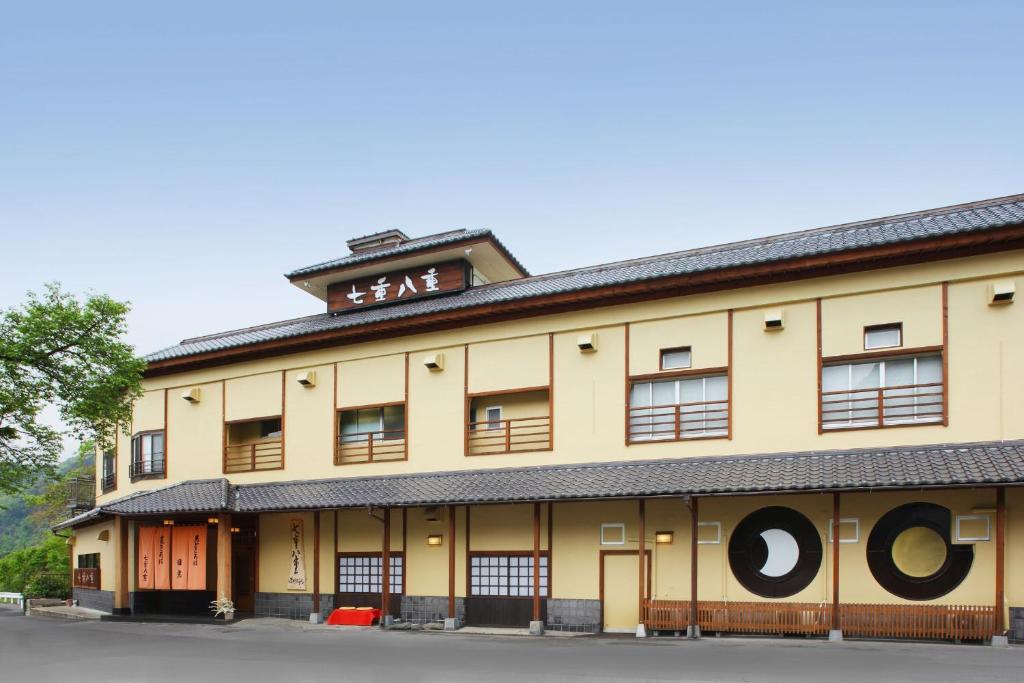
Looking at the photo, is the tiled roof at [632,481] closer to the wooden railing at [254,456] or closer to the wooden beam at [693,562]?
the wooden railing at [254,456]

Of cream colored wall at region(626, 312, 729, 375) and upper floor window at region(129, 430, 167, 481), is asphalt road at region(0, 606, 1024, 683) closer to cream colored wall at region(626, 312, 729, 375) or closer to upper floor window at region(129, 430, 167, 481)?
cream colored wall at region(626, 312, 729, 375)

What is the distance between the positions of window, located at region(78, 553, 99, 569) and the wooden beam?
19.8 m

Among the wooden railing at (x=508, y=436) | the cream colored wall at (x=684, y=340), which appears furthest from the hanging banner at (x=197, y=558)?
the cream colored wall at (x=684, y=340)

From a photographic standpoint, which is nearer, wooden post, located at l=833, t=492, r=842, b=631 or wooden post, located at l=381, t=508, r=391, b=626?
wooden post, located at l=833, t=492, r=842, b=631

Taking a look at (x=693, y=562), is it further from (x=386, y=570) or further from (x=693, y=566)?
(x=386, y=570)

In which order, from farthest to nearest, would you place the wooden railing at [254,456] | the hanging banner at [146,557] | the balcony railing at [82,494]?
the balcony railing at [82,494]
the hanging banner at [146,557]
the wooden railing at [254,456]

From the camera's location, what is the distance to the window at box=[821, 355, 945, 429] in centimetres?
1538

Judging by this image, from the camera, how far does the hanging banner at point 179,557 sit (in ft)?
73.7

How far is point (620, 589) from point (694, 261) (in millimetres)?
7197

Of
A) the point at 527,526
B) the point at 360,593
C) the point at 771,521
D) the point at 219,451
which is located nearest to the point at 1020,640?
the point at 771,521

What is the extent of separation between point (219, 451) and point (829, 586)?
52.8ft

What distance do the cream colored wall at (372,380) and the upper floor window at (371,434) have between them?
239 millimetres

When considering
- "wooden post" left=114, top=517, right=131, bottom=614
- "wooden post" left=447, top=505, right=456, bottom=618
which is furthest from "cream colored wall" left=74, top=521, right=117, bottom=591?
"wooden post" left=447, top=505, right=456, bottom=618

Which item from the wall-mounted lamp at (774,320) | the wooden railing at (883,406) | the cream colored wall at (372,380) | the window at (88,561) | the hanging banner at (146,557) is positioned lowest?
the window at (88,561)
